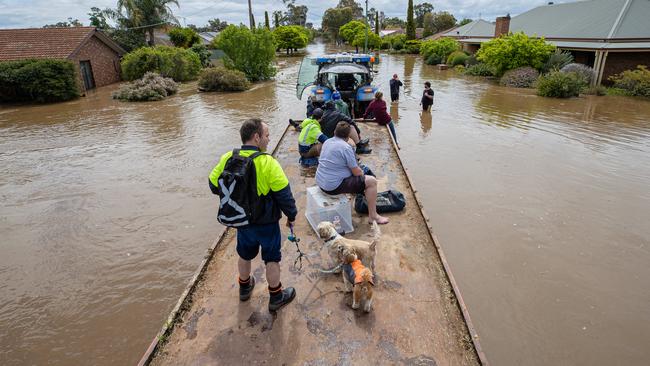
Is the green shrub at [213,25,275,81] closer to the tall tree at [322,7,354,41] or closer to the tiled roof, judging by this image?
the tiled roof

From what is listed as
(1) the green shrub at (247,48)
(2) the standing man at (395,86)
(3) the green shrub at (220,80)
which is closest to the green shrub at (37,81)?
(3) the green shrub at (220,80)

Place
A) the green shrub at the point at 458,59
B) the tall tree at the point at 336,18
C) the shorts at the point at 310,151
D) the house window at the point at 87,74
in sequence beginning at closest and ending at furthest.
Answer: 1. the shorts at the point at 310,151
2. the house window at the point at 87,74
3. the green shrub at the point at 458,59
4. the tall tree at the point at 336,18

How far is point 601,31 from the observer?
64.9 ft

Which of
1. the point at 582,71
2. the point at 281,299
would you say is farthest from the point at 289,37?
the point at 281,299

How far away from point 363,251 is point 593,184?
21.7 ft

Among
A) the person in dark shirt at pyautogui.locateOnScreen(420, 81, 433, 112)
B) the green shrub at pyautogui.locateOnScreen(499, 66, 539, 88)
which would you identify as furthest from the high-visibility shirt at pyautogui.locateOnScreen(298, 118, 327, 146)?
the green shrub at pyautogui.locateOnScreen(499, 66, 539, 88)

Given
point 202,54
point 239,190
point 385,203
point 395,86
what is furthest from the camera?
point 202,54

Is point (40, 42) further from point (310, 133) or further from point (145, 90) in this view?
point (310, 133)

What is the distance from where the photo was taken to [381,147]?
7422 mm

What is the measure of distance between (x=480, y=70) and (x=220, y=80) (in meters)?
16.5

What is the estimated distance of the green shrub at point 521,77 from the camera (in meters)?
19.4

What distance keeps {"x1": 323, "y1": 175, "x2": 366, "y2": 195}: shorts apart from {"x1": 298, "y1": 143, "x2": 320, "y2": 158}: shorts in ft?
6.40

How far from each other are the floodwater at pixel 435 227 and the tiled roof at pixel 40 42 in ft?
25.0

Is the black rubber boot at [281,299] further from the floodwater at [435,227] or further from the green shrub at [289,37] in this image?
the green shrub at [289,37]
